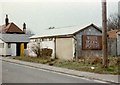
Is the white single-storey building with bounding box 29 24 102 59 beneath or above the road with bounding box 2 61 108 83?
above

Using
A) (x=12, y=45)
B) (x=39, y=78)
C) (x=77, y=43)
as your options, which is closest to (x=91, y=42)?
(x=77, y=43)

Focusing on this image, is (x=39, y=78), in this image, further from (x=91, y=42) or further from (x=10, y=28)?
(x=10, y=28)

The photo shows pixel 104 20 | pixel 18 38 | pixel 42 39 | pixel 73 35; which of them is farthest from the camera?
pixel 18 38

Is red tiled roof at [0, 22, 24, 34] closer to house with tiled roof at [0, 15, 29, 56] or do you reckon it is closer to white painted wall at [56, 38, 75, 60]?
house with tiled roof at [0, 15, 29, 56]

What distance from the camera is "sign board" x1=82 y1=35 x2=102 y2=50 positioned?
34.8 m

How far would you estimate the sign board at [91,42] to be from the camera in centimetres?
3481

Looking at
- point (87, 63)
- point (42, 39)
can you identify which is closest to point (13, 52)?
point (42, 39)

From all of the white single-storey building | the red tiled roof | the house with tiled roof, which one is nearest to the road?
the white single-storey building

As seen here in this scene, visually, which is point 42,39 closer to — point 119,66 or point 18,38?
point 18,38

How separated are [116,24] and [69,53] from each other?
180 ft

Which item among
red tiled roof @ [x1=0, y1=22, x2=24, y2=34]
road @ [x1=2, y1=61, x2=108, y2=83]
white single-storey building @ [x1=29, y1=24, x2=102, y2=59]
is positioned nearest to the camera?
road @ [x1=2, y1=61, x2=108, y2=83]

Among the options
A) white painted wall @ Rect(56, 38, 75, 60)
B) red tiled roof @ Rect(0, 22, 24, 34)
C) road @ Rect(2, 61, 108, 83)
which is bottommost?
road @ Rect(2, 61, 108, 83)

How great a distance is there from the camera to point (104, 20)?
2086 centimetres

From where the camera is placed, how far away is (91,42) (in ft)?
116
